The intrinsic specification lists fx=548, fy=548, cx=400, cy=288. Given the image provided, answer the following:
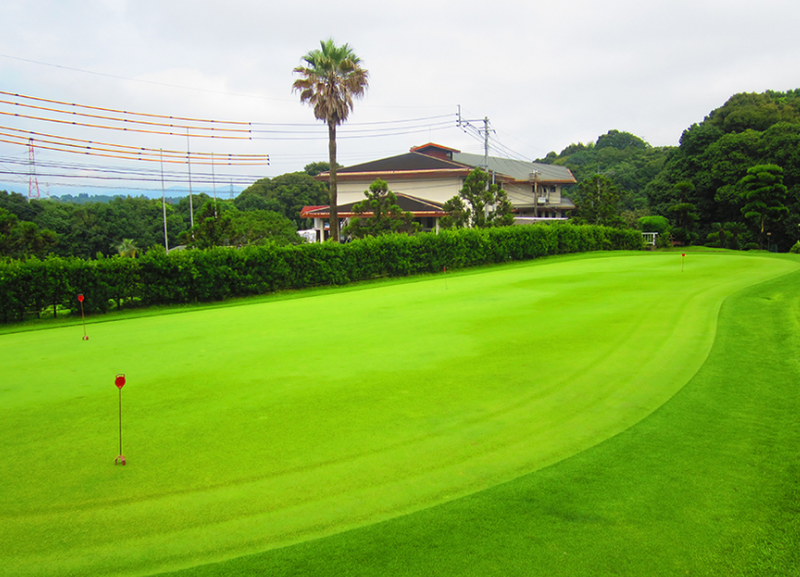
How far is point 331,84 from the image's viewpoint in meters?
30.9

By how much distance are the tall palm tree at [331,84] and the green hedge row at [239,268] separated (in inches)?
259

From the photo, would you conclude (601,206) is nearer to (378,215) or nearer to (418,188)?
(418,188)

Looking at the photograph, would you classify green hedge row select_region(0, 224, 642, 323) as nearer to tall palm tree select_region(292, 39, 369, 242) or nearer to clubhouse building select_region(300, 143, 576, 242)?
tall palm tree select_region(292, 39, 369, 242)

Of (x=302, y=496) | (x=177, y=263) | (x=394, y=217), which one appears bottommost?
(x=302, y=496)

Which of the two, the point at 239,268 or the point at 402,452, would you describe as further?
the point at 239,268

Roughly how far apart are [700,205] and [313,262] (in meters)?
41.9

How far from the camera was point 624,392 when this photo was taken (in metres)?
6.80

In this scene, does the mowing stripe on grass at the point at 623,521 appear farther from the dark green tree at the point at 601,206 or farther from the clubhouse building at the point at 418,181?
the dark green tree at the point at 601,206

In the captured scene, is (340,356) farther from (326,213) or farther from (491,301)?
(326,213)

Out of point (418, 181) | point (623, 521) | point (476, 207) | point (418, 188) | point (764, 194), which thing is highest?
point (418, 181)

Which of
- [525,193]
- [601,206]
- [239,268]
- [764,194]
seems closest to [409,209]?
[601,206]

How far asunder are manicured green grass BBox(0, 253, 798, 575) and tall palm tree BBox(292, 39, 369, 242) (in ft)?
74.7

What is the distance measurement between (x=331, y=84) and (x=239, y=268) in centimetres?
1518

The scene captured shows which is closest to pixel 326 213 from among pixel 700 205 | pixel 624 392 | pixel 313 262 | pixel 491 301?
pixel 313 262
